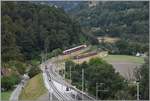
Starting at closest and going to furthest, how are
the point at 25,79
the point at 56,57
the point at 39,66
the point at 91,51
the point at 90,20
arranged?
the point at 25,79 → the point at 39,66 → the point at 56,57 → the point at 91,51 → the point at 90,20

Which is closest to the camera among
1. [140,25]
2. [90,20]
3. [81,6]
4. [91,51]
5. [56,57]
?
[56,57]

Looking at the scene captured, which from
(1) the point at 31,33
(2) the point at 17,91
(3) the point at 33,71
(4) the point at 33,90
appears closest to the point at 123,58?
(1) the point at 31,33

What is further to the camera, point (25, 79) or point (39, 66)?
point (39, 66)

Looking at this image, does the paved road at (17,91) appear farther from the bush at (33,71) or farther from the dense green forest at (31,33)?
the bush at (33,71)

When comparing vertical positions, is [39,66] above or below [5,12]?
below

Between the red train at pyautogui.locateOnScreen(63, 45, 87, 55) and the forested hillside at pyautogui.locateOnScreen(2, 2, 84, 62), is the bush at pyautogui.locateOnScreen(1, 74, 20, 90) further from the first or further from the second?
the red train at pyautogui.locateOnScreen(63, 45, 87, 55)

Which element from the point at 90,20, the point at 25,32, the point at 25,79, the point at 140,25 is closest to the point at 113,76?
the point at 25,79

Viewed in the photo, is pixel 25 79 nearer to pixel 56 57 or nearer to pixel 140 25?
pixel 56 57

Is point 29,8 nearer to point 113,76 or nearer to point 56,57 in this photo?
point 56,57
